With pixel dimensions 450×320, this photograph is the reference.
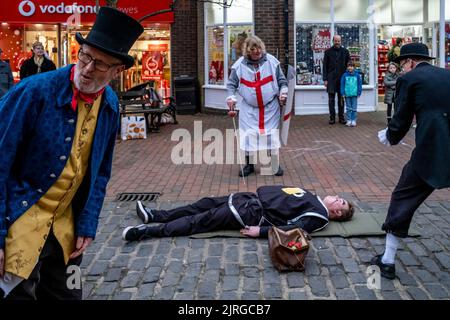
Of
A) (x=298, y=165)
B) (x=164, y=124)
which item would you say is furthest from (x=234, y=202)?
(x=164, y=124)

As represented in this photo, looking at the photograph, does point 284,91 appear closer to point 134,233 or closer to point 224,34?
point 134,233

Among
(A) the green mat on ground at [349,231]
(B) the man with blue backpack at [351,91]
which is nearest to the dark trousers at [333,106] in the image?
(B) the man with blue backpack at [351,91]

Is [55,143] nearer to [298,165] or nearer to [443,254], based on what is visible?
[443,254]

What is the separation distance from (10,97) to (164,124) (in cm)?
1242

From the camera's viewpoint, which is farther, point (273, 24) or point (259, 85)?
point (273, 24)

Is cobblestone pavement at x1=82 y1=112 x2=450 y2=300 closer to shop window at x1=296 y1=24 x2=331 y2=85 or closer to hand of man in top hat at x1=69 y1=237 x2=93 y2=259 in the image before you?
hand of man in top hat at x1=69 y1=237 x2=93 y2=259

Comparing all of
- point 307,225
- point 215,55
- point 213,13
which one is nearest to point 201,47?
point 215,55

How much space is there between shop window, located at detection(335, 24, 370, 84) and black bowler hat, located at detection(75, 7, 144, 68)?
45.8ft

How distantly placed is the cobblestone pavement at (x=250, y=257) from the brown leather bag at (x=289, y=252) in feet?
0.24

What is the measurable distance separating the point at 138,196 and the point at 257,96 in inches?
89.4

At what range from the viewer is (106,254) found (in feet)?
17.6

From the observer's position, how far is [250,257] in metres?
5.21

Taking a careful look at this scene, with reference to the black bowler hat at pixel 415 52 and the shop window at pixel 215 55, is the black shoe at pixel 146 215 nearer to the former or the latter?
the black bowler hat at pixel 415 52

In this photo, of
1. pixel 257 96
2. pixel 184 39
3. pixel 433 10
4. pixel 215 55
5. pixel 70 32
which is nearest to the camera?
pixel 257 96
